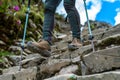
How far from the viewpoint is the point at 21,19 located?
1374cm

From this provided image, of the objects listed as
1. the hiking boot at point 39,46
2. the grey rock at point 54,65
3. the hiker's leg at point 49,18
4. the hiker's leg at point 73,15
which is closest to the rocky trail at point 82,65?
the grey rock at point 54,65

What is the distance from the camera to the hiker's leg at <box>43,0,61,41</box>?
7.00 m

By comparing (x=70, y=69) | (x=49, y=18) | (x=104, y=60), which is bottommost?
(x=70, y=69)

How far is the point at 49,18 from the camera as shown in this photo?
7.14 meters

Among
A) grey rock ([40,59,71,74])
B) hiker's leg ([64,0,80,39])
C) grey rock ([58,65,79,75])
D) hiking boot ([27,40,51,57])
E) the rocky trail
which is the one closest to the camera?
the rocky trail

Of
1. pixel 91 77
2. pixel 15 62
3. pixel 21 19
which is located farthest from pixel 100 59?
pixel 21 19

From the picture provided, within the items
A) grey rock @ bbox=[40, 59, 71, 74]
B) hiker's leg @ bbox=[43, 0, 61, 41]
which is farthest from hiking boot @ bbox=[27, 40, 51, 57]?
grey rock @ bbox=[40, 59, 71, 74]

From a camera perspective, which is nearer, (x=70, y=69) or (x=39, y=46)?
(x=70, y=69)

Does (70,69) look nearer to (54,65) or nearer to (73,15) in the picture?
(54,65)

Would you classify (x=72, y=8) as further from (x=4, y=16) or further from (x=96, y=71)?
(x=4, y=16)

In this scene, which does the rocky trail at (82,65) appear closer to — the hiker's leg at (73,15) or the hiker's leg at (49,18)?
the hiker's leg at (73,15)

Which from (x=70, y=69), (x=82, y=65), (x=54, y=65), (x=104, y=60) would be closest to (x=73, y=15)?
(x=54, y=65)

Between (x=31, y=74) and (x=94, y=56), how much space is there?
1572 millimetres

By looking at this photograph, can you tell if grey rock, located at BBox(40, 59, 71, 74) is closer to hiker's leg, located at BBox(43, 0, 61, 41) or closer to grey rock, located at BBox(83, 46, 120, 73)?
hiker's leg, located at BBox(43, 0, 61, 41)
